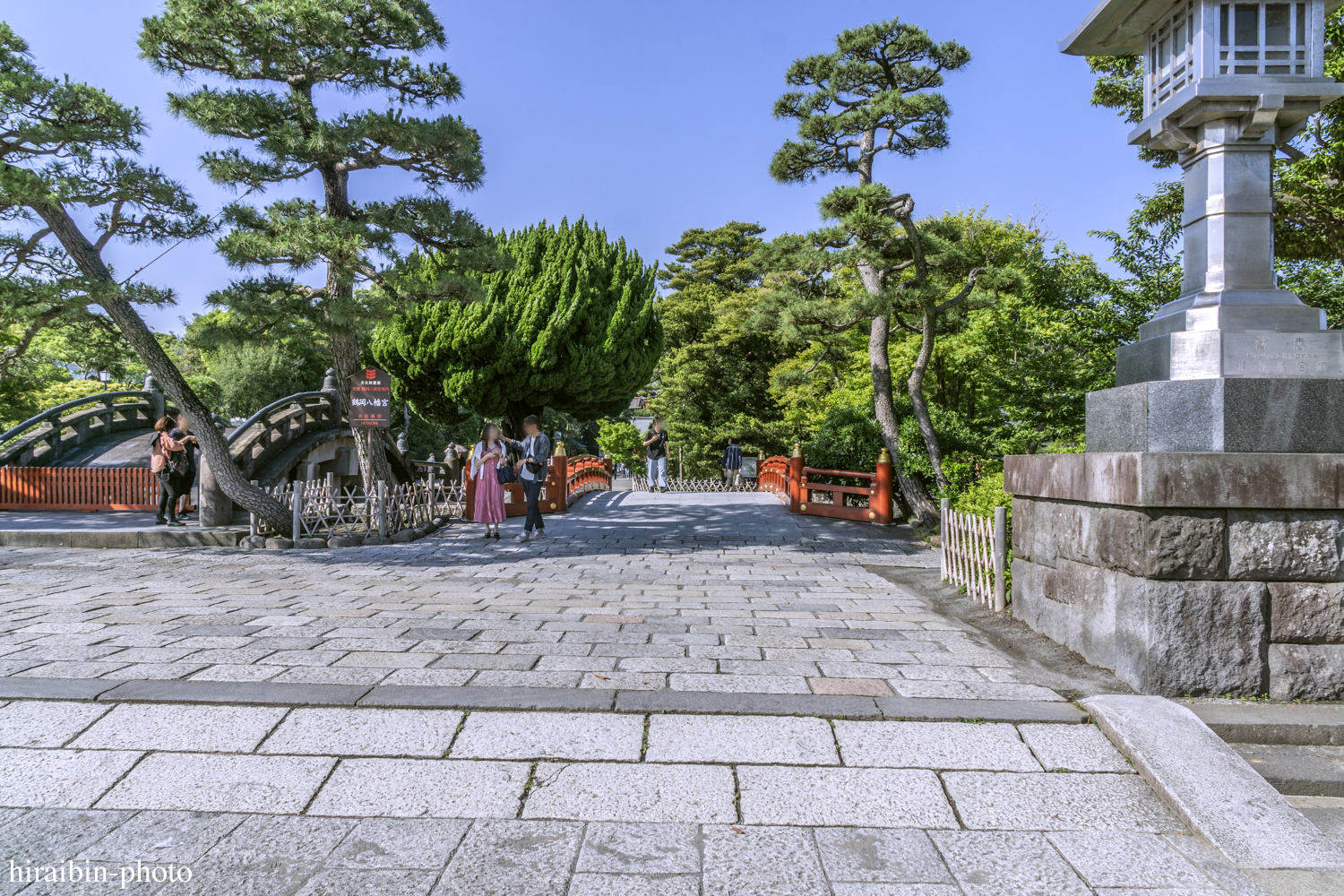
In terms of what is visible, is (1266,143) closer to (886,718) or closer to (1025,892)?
(886,718)

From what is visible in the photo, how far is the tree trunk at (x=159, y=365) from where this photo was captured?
28.8 feet

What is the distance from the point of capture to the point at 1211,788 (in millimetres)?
2818

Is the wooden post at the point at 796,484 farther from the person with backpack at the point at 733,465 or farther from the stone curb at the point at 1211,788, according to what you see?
the stone curb at the point at 1211,788

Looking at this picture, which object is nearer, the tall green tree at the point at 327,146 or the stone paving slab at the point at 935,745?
the stone paving slab at the point at 935,745

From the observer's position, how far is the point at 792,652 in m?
4.41

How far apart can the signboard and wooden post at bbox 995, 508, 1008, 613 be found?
8178 mm

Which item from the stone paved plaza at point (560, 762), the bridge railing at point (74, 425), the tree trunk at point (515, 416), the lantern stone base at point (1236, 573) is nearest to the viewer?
the stone paved plaza at point (560, 762)

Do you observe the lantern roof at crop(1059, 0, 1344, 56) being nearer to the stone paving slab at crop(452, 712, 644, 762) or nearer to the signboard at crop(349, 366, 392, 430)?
the stone paving slab at crop(452, 712, 644, 762)

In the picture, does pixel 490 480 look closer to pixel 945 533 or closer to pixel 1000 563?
pixel 945 533

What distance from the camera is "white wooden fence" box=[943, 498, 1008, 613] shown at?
558cm

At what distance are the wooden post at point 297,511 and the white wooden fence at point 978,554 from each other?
7579mm

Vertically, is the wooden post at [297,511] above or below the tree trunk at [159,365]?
below

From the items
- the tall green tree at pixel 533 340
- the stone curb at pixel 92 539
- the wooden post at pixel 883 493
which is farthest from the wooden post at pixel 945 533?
the tall green tree at pixel 533 340

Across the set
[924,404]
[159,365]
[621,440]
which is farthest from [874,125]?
[621,440]
